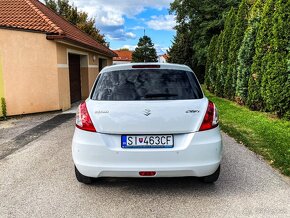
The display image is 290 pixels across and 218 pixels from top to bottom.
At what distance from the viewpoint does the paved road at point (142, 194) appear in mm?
3635

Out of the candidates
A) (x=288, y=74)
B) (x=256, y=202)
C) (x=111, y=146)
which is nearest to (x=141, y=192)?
(x=111, y=146)

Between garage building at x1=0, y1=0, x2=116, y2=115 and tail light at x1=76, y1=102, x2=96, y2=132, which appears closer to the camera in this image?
tail light at x1=76, y1=102, x2=96, y2=132

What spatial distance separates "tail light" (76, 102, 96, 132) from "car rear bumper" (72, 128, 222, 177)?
66 millimetres

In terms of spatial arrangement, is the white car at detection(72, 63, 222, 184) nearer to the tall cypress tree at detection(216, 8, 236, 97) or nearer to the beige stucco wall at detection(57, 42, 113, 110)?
the beige stucco wall at detection(57, 42, 113, 110)

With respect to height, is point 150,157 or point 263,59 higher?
point 263,59

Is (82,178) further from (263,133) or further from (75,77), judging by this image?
(75,77)

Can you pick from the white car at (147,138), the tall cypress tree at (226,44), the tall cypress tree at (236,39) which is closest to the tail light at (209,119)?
the white car at (147,138)

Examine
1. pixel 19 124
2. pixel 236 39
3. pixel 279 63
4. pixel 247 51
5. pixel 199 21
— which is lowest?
pixel 19 124

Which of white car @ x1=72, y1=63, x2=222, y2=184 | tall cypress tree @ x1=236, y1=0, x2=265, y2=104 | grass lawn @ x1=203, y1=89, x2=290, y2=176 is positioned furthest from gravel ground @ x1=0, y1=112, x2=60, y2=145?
tall cypress tree @ x1=236, y1=0, x2=265, y2=104

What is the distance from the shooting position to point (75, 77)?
16578mm

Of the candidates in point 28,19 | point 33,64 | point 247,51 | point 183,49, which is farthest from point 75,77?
point 183,49

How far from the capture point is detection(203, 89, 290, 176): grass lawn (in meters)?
5.68

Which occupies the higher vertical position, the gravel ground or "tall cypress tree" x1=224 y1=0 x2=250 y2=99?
"tall cypress tree" x1=224 y1=0 x2=250 y2=99

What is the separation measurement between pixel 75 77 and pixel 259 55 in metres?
9.35
